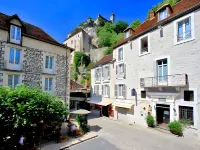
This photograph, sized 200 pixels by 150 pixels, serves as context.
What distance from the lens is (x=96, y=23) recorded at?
70.5 m

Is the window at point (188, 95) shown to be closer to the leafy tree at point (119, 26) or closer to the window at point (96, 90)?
the window at point (96, 90)

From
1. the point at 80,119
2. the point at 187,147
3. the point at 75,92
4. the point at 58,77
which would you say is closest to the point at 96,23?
the point at 75,92

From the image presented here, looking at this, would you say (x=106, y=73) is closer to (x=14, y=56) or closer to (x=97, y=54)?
(x=14, y=56)

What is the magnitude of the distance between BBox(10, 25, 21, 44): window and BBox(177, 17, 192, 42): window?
16199mm

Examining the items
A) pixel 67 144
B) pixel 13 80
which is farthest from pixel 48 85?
pixel 67 144

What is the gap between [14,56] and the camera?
15336mm

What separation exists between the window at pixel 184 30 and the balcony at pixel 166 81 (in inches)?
138

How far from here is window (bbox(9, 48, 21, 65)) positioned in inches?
594

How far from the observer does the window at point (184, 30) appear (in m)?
13.0

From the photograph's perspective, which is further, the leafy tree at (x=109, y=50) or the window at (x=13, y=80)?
the leafy tree at (x=109, y=50)

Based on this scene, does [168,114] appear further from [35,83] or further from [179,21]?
[35,83]

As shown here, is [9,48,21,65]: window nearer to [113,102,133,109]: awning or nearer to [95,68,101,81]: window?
[113,102,133,109]: awning

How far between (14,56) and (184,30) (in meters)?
16.9

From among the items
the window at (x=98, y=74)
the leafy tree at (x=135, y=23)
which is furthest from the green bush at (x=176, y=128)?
the leafy tree at (x=135, y=23)
